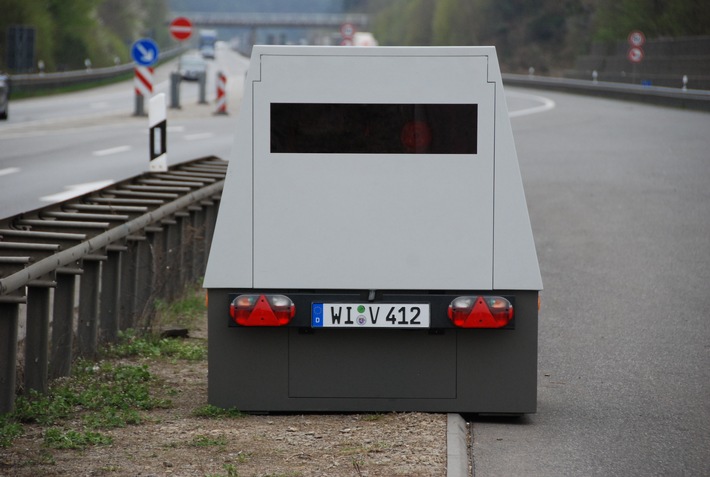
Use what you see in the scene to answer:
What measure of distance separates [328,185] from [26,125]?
1143 inches

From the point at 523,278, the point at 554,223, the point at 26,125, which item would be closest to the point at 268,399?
the point at 523,278

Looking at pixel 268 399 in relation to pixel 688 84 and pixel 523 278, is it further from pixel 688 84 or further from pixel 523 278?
pixel 688 84

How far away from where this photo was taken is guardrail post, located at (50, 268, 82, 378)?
721cm

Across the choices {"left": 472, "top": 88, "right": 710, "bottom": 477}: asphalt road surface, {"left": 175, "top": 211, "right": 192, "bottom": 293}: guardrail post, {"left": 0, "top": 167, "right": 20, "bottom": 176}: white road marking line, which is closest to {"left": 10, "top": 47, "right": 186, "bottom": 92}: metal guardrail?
{"left": 0, "top": 167, "right": 20, "bottom": 176}: white road marking line

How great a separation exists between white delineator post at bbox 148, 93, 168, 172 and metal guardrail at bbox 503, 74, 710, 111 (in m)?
25.4

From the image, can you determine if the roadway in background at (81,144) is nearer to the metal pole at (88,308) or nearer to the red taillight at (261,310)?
the metal pole at (88,308)

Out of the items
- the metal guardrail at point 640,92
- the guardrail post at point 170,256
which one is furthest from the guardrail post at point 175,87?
the guardrail post at point 170,256

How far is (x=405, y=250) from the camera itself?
6.33 meters

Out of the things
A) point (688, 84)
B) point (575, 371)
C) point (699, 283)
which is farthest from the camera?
point (688, 84)

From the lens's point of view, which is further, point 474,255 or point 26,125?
point 26,125

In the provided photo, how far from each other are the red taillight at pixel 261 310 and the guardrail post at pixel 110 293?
2096 millimetres

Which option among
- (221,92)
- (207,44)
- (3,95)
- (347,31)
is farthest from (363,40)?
(207,44)

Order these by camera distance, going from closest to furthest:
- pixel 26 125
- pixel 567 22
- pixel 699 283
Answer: pixel 699 283, pixel 26 125, pixel 567 22

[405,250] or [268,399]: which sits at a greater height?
[405,250]
